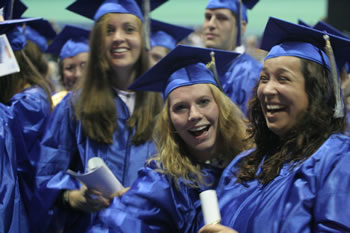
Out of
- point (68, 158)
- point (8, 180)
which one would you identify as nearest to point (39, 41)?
point (68, 158)

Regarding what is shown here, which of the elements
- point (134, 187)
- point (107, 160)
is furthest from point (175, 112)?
point (107, 160)

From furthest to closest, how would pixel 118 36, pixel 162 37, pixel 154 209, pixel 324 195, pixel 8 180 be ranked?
1. pixel 162 37
2. pixel 118 36
3. pixel 8 180
4. pixel 154 209
5. pixel 324 195

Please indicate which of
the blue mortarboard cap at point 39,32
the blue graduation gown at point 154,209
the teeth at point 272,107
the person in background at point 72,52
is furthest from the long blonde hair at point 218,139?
the person in background at point 72,52

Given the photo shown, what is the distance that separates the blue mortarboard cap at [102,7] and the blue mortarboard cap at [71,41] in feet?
4.12

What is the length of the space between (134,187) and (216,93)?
708mm

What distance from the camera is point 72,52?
4.86m

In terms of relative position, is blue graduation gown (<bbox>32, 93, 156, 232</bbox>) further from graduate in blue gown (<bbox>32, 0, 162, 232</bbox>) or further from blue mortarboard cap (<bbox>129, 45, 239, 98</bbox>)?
blue mortarboard cap (<bbox>129, 45, 239, 98</bbox>)

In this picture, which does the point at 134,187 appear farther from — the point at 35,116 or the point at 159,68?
the point at 35,116

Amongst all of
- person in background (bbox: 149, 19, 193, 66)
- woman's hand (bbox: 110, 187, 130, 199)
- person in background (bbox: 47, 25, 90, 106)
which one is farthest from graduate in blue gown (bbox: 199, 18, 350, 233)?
person in background (bbox: 47, 25, 90, 106)

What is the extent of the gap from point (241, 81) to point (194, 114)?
6.52 feet

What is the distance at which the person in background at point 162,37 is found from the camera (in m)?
5.03

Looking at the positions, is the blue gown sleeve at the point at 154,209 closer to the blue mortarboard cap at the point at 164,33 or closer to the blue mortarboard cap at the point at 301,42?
the blue mortarboard cap at the point at 301,42

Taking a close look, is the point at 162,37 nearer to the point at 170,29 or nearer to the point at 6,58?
the point at 170,29

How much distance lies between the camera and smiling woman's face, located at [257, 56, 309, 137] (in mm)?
1939
